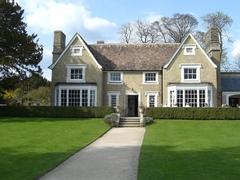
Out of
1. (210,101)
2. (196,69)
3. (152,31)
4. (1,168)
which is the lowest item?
(1,168)

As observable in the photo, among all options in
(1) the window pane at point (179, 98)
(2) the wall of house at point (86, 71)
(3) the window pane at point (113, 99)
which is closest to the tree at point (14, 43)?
(2) the wall of house at point (86, 71)

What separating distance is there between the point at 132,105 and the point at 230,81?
11031 mm

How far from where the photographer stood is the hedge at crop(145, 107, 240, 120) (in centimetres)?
3769

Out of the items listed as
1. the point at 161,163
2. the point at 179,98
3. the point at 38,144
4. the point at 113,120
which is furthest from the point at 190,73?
the point at 161,163

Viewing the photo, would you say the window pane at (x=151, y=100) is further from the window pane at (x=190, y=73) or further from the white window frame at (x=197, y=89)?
the window pane at (x=190, y=73)

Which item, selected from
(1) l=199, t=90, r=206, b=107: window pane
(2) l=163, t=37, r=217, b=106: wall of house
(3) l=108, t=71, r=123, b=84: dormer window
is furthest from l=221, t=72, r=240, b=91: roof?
(3) l=108, t=71, r=123, b=84: dormer window

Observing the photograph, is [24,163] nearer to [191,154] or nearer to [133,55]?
[191,154]

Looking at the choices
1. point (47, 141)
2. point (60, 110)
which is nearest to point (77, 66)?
point (60, 110)

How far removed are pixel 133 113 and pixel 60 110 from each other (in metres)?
9.15

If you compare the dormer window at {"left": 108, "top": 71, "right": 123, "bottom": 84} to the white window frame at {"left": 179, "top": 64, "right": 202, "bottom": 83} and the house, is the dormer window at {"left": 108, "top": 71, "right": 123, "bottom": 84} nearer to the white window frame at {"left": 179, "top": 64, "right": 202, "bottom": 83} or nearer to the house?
the house

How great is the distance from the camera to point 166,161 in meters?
15.5

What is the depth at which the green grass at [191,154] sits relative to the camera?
1295 cm

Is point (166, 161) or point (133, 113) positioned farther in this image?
point (133, 113)

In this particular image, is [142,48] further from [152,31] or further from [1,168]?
[1,168]
